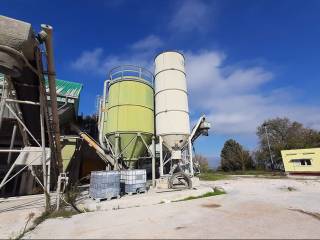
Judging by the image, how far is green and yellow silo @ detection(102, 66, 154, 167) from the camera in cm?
1522

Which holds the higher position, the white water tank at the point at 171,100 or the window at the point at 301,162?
the white water tank at the point at 171,100

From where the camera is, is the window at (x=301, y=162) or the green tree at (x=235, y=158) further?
the green tree at (x=235, y=158)

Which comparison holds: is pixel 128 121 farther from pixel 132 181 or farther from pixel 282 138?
pixel 282 138

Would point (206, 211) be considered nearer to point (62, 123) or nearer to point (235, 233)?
point (235, 233)

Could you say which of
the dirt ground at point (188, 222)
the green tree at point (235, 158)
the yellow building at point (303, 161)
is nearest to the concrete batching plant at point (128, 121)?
the dirt ground at point (188, 222)

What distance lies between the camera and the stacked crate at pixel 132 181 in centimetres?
1223

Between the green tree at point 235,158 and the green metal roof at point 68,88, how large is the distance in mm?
33376

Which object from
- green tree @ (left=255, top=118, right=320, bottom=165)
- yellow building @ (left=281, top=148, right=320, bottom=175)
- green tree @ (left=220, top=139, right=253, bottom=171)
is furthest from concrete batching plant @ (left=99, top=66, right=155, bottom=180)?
green tree @ (left=255, top=118, right=320, bottom=165)

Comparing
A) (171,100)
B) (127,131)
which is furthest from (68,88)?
(171,100)

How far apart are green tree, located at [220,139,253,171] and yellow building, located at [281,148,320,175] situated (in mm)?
12313

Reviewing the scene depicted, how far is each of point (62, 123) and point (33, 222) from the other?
1148cm

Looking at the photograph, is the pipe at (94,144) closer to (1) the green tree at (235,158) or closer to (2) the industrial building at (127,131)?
(2) the industrial building at (127,131)

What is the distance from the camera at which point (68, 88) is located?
17281 mm

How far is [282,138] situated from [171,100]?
133 ft
